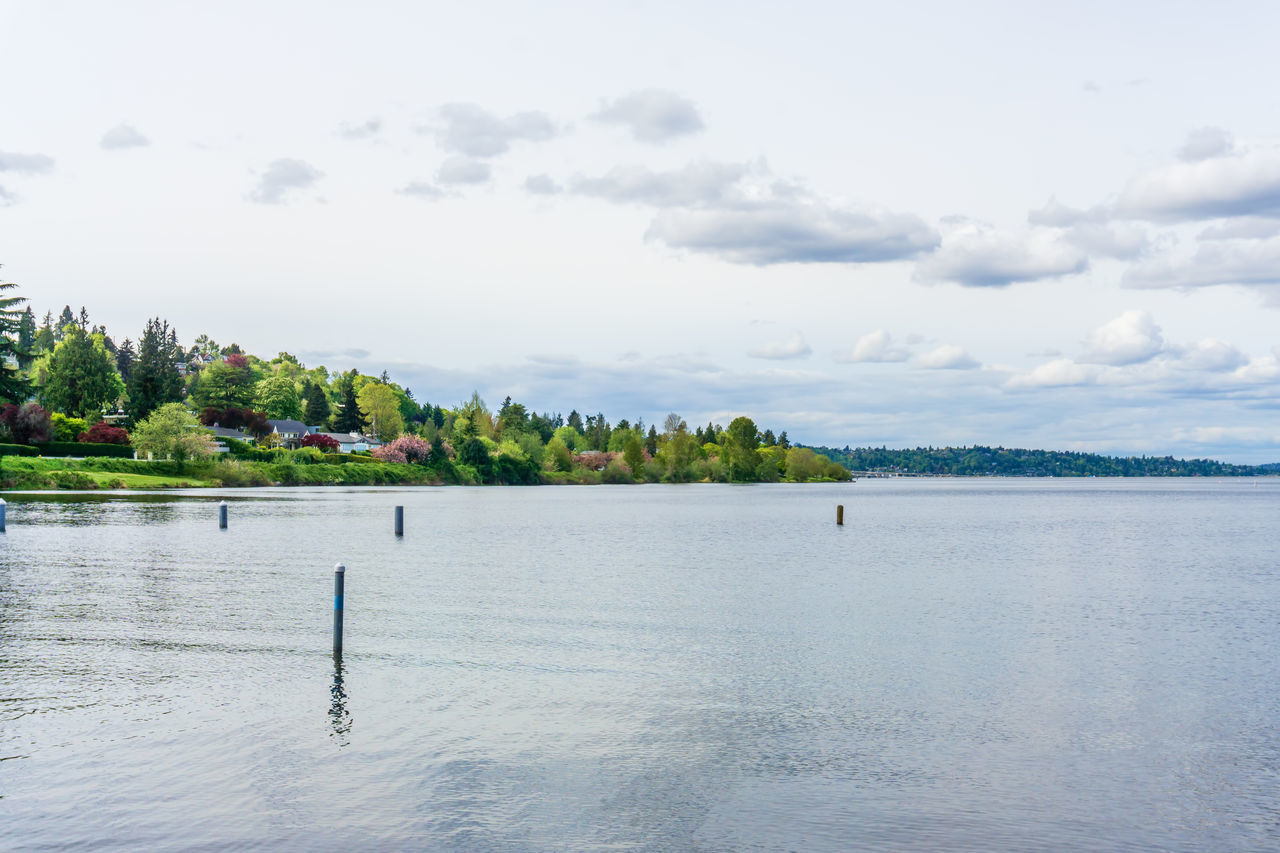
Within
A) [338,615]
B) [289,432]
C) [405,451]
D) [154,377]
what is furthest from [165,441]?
[338,615]

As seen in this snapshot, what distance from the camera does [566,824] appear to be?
10.2m

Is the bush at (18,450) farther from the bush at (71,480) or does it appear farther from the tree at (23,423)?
the bush at (71,480)

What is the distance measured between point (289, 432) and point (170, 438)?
83.9 meters

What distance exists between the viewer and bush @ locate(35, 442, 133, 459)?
4109 inches

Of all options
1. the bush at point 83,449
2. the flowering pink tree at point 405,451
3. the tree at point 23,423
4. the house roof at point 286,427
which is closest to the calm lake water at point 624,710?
the bush at point 83,449

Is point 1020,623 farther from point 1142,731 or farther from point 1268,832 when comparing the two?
point 1268,832

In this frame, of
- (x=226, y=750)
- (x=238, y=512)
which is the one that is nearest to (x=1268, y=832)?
(x=226, y=750)

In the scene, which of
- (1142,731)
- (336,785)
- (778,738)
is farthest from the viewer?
(1142,731)

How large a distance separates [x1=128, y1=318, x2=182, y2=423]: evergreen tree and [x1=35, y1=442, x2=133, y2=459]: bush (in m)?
18.2

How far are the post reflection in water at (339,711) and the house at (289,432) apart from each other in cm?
17416

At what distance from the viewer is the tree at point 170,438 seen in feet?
367

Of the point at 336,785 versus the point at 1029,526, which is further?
the point at 1029,526

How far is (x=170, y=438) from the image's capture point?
112 m

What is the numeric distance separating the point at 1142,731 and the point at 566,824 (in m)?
9.38
